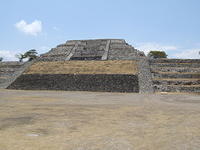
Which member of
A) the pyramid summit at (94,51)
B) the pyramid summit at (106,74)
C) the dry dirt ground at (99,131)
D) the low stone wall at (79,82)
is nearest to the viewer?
the dry dirt ground at (99,131)

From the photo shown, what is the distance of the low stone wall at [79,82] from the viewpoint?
3334 centimetres

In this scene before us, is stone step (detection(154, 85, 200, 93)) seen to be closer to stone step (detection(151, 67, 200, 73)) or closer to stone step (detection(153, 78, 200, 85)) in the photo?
stone step (detection(153, 78, 200, 85))

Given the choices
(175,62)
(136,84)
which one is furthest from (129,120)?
(175,62)

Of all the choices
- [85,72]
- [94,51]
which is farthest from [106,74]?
[94,51]

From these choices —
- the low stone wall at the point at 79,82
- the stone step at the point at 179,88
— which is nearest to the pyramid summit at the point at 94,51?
the low stone wall at the point at 79,82

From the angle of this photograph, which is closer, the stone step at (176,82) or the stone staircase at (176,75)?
the stone staircase at (176,75)

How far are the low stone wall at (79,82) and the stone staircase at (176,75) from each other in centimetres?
382

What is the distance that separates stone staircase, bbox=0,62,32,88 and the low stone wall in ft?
5.30

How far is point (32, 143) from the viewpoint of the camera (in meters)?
8.66

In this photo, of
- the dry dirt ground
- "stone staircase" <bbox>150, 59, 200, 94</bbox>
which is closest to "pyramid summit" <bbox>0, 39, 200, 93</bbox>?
"stone staircase" <bbox>150, 59, 200, 94</bbox>

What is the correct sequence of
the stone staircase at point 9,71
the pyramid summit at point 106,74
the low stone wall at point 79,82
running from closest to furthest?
the low stone wall at point 79,82
the pyramid summit at point 106,74
the stone staircase at point 9,71

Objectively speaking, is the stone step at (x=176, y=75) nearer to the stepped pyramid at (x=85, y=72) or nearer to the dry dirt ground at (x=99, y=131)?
the stepped pyramid at (x=85, y=72)

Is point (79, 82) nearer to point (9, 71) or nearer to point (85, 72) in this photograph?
point (85, 72)

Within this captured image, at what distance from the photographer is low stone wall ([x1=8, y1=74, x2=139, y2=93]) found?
109ft
